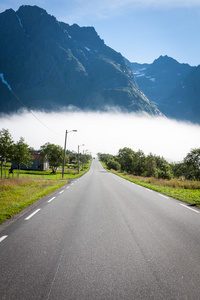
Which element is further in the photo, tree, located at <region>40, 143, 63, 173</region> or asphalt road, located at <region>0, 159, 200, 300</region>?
tree, located at <region>40, 143, 63, 173</region>

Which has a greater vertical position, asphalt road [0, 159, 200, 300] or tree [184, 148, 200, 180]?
tree [184, 148, 200, 180]

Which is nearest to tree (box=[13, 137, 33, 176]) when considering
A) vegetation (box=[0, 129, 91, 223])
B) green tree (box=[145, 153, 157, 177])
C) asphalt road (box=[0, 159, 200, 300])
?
vegetation (box=[0, 129, 91, 223])

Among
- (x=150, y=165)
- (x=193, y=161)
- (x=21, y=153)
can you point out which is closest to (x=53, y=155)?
(x=21, y=153)

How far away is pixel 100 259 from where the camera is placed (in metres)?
3.05

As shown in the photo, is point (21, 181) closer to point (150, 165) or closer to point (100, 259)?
point (100, 259)

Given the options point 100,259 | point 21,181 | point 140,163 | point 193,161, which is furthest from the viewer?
point 140,163

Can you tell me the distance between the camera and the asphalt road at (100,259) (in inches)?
88.1

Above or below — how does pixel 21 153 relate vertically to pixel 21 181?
above

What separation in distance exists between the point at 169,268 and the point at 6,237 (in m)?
3.73

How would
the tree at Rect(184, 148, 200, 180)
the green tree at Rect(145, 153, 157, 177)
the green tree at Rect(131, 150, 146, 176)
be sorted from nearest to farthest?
the tree at Rect(184, 148, 200, 180) → the green tree at Rect(145, 153, 157, 177) → the green tree at Rect(131, 150, 146, 176)

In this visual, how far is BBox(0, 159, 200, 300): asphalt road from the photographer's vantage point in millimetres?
2238

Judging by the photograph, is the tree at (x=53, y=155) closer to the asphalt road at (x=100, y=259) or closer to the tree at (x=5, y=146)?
the tree at (x=5, y=146)

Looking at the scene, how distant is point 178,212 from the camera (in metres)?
6.51

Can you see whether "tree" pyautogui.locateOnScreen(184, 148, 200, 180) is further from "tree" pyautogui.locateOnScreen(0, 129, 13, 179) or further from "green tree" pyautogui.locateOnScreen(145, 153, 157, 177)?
"tree" pyautogui.locateOnScreen(0, 129, 13, 179)
